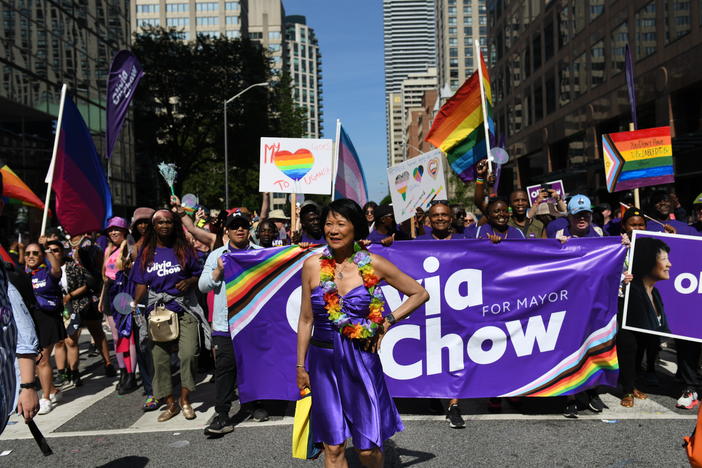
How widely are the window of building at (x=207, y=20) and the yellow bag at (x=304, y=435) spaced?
111964mm

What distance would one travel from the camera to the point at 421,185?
852 cm

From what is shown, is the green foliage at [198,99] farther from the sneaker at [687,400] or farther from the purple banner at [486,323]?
the sneaker at [687,400]

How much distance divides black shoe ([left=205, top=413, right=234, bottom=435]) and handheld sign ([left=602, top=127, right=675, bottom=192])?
6.29 metres

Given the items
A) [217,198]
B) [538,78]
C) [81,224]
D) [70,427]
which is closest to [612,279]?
[70,427]

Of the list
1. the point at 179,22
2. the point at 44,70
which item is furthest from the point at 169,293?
the point at 179,22

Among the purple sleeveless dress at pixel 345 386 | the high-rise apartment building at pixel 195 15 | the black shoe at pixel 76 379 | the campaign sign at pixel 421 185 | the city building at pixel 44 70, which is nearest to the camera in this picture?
the purple sleeveless dress at pixel 345 386

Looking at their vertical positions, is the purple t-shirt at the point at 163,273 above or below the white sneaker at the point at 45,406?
above

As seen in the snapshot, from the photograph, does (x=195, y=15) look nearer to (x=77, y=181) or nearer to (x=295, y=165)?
(x=295, y=165)

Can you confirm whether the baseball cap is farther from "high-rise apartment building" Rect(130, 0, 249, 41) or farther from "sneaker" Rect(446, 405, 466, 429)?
"high-rise apartment building" Rect(130, 0, 249, 41)

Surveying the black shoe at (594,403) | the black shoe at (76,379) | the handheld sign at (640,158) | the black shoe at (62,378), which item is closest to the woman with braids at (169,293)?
the black shoe at (76,379)

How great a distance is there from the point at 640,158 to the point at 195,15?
362ft

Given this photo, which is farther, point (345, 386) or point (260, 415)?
point (260, 415)

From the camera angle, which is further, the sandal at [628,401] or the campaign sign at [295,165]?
the campaign sign at [295,165]

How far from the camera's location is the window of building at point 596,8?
26.9 metres
